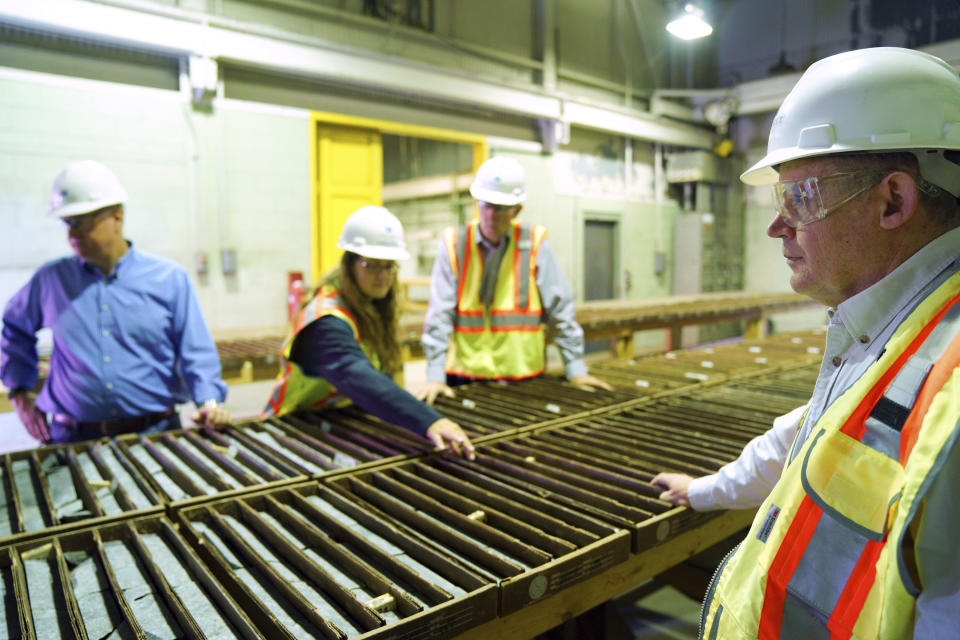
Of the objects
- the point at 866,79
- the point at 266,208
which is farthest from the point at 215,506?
the point at 266,208

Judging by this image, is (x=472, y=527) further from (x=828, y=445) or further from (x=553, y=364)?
(x=553, y=364)

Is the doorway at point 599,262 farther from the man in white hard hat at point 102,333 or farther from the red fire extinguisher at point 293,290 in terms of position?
the man in white hard hat at point 102,333

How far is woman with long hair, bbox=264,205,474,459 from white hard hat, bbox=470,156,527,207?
0.85m

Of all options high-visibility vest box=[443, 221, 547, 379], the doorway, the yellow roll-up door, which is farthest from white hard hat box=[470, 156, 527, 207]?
the doorway

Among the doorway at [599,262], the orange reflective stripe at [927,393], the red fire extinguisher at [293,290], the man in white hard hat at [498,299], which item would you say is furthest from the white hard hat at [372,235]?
the doorway at [599,262]

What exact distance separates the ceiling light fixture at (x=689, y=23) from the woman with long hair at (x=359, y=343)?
621 centimetres

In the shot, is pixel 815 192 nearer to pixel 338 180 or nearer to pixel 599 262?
pixel 338 180

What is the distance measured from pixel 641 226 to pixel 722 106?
2618mm

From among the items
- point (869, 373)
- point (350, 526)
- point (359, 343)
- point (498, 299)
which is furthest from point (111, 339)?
point (869, 373)

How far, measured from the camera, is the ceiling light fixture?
7.50m

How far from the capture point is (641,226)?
12.5m

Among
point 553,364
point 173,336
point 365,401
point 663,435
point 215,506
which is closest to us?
point 215,506

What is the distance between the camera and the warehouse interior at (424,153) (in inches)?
134

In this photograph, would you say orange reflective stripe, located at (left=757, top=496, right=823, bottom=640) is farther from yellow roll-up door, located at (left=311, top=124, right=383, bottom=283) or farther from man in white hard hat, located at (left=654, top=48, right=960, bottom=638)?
yellow roll-up door, located at (left=311, top=124, right=383, bottom=283)
